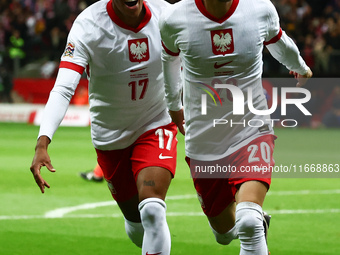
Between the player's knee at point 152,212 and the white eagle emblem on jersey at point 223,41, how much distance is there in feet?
3.79

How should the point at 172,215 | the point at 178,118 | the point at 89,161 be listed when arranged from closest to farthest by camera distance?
the point at 178,118 → the point at 172,215 → the point at 89,161

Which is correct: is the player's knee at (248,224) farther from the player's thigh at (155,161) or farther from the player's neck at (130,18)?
the player's neck at (130,18)

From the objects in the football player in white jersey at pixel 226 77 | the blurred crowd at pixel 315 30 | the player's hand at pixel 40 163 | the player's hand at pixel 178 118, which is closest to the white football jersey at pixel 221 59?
the football player in white jersey at pixel 226 77

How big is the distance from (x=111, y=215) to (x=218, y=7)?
168 inches

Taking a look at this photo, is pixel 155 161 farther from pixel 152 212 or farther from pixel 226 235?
pixel 226 235

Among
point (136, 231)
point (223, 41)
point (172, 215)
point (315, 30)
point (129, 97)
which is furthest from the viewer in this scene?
point (315, 30)

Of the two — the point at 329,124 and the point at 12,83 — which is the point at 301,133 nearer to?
the point at 329,124

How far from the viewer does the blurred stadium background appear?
7.88 metres

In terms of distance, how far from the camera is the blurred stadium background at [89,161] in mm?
7879

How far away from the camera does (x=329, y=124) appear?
19.5m

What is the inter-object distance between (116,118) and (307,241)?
248cm

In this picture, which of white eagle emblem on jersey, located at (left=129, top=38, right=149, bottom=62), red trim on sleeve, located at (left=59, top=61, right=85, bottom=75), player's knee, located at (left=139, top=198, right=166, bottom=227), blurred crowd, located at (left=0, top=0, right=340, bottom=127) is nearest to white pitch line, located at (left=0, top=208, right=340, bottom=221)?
white eagle emblem on jersey, located at (left=129, top=38, right=149, bottom=62)

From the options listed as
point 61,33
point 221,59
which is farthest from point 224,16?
point 61,33

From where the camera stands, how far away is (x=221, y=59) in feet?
18.1
